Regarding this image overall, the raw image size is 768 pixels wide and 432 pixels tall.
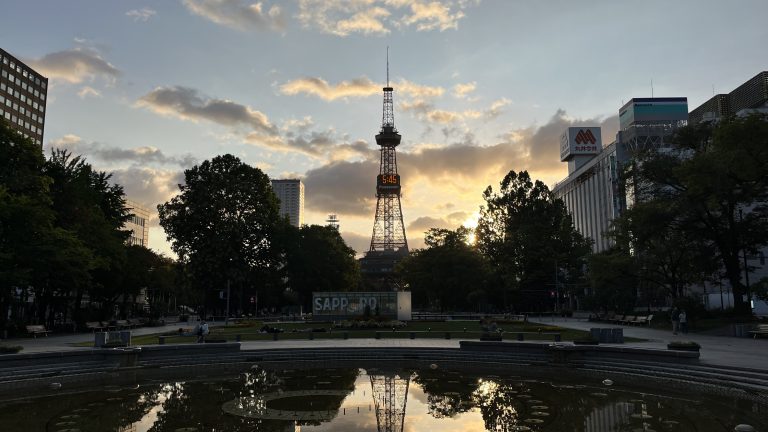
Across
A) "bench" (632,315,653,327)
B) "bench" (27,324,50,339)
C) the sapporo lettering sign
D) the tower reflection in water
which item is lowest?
the tower reflection in water

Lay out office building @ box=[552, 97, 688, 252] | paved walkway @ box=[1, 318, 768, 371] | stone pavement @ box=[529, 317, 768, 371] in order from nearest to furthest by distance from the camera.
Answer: stone pavement @ box=[529, 317, 768, 371], paved walkway @ box=[1, 318, 768, 371], office building @ box=[552, 97, 688, 252]

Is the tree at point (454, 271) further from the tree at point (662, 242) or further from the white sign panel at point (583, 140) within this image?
the white sign panel at point (583, 140)

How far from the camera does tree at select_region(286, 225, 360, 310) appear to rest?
81.4 metres

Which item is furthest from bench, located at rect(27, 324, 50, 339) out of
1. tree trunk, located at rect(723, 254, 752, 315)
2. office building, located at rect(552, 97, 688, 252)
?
office building, located at rect(552, 97, 688, 252)

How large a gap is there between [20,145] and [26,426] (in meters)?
32.3

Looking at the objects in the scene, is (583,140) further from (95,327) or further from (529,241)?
(95,327)

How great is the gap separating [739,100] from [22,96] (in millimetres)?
156230

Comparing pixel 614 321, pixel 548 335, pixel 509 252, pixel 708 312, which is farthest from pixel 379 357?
pixel 509 252

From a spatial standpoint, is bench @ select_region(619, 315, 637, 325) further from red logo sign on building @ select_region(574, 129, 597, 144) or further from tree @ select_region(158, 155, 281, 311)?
red logo sign on building @ select_region(574, 129, 597, 144)

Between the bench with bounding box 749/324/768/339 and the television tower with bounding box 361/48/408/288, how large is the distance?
112521mm

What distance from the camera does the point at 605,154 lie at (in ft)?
401

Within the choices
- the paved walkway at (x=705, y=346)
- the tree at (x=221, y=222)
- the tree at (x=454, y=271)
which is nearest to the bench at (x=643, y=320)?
the paved walkway at (x=705, y=346)

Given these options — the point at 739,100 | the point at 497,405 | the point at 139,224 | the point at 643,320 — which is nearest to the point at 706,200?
the point at 643,320

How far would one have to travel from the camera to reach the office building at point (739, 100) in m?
108
